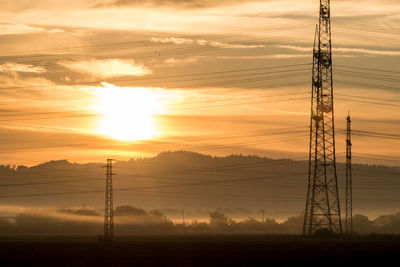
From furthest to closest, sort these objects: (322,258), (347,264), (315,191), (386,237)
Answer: (386,237) < (315,191) < (322,258) < (347,264)

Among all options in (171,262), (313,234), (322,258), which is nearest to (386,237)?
(313,234)

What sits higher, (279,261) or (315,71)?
(315,71)

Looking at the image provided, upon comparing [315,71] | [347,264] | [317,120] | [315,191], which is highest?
[315,71]

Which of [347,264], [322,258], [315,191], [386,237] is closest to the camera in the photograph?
[347,264]

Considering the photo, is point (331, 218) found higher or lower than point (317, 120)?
lower

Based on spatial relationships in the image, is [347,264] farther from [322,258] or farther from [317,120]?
[317,120]

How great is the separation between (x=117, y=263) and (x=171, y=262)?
7.35m

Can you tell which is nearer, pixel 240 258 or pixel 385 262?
pixel 385 262

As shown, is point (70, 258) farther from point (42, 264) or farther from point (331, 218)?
point (331, 218)

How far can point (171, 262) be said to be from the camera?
3846 inches

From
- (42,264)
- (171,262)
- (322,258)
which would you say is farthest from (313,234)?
(42,264)

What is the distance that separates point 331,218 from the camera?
141 metres

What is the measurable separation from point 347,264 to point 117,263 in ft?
92.7

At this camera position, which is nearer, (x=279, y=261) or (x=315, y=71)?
(x=279, y=261)
